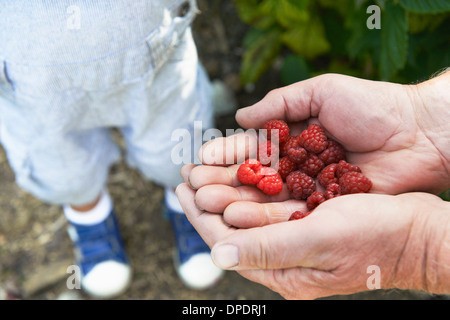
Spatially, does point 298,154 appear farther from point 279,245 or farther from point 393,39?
point 393,39

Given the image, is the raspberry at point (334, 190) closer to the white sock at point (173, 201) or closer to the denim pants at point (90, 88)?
the denim pants at point (90, 88)

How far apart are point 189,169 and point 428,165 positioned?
66 cm

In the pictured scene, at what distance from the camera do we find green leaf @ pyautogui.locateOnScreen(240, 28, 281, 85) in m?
1.91

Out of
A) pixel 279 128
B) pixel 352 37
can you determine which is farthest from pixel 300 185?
pixel 352 37

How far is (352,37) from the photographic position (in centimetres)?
160

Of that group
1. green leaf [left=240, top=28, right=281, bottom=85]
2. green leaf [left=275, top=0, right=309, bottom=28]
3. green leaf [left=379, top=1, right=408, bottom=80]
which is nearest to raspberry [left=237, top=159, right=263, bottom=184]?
green leaf [left=379, top=1, right=408, bottom=80]

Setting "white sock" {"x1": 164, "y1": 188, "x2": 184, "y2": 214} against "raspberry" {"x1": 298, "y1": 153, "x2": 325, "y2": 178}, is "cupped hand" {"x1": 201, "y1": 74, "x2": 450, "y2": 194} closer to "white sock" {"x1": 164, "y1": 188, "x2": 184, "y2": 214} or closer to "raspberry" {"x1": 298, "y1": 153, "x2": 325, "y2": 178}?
"raspberry" {"x1": 298, "y1": 153, "x2": 325, "y2": 178}

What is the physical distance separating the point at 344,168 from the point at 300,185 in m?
0.13

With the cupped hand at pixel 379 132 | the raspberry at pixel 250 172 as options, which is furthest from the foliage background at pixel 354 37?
the raspberry at pixel 250 172

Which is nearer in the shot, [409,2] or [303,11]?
[409,2]
